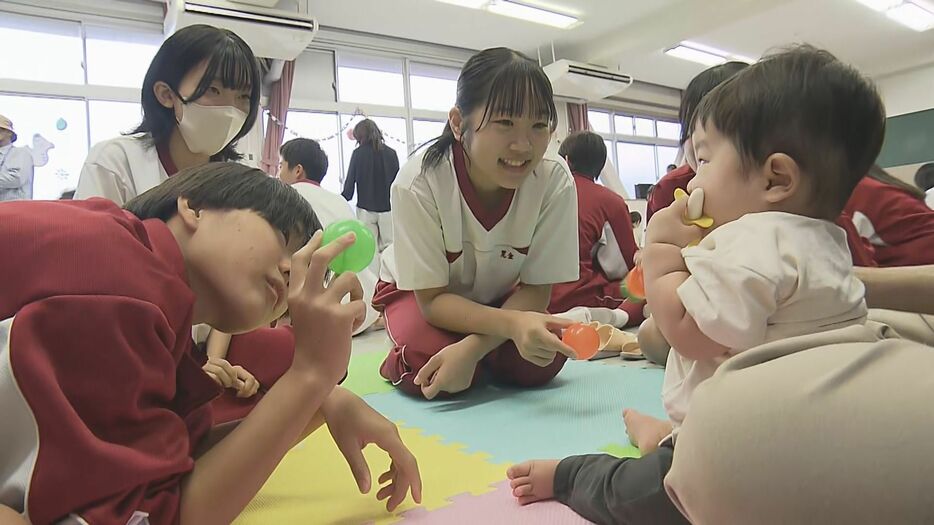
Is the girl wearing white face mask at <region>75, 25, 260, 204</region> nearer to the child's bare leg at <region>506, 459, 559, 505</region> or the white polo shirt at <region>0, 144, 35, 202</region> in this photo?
the child's bare leg at <region>506, 459, 559, 505</region>

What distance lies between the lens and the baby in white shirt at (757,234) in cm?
57

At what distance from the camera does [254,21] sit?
392 centimetres

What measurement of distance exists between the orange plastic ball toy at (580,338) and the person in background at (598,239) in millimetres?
1110

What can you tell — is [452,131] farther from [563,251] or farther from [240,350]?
[240,350]

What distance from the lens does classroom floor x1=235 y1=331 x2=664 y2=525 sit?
0.79m

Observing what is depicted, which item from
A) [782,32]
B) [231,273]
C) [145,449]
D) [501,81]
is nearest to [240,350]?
[231,273]

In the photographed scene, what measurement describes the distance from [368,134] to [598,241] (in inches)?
72.5

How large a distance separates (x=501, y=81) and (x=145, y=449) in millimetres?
971

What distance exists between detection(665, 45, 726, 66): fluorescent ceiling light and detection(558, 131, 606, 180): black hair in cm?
396

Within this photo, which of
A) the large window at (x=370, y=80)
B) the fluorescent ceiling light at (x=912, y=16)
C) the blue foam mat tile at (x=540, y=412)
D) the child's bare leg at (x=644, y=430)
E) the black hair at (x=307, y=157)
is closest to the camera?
the child's bare leg at (x=644, y=430)

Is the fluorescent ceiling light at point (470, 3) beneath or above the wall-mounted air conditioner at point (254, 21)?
above

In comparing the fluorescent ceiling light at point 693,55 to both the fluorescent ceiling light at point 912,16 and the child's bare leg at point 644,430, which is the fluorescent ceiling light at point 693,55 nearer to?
the fluorescent ceiling light at point 912,16

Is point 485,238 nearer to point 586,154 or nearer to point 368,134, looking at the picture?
point 586,154

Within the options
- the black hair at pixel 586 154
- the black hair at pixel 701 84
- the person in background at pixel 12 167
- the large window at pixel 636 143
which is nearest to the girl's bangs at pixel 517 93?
the black hair at pixel 701 84
